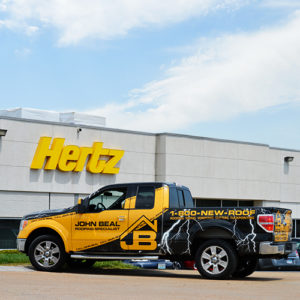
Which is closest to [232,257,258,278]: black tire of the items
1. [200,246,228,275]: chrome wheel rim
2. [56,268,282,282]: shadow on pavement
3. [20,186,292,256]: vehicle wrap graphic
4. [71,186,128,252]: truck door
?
[56,268,282,282]: shadow on pavement

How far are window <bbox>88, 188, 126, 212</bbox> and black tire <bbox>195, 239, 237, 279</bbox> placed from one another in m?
2.36

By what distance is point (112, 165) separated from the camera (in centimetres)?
3244

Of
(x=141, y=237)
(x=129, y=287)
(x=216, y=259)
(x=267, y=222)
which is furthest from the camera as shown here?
(x=141, y=237)

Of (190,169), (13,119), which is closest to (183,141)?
(190,169)

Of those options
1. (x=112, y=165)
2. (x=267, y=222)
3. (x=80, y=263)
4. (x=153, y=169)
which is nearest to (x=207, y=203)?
(x=153, y=169)

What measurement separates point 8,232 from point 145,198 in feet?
52.1

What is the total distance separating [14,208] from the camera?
2972cm

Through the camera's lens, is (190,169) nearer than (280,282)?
No

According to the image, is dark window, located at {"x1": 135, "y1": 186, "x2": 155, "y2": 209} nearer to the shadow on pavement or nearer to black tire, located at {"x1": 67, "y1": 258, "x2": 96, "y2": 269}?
the shadow on pavement

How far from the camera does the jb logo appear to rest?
15102mm

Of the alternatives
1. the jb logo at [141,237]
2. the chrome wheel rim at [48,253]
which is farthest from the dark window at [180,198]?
the chrome wheel rim at [48,253]

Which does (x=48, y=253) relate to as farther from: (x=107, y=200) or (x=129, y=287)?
(x=129, y=287)

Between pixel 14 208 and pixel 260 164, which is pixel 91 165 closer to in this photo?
pixel 14 208

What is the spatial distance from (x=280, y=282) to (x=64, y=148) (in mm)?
18032
